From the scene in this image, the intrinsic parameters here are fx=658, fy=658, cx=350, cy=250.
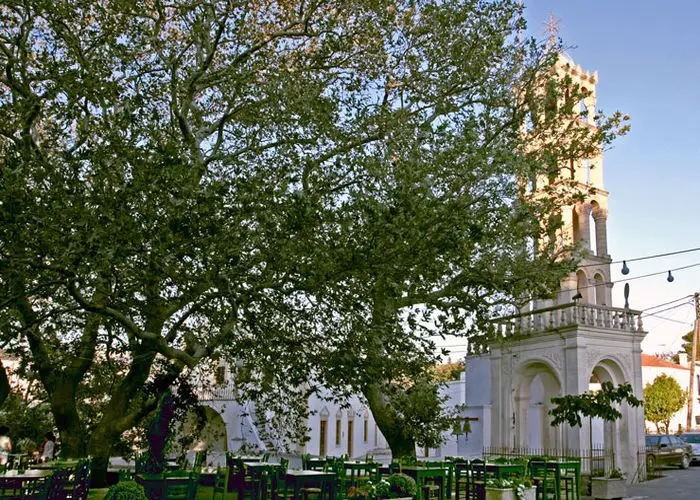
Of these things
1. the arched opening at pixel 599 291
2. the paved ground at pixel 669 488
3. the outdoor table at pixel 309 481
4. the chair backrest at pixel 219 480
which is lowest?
the paved ground at pixel 669 488

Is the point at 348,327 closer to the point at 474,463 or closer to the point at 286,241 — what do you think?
the point at 286,241

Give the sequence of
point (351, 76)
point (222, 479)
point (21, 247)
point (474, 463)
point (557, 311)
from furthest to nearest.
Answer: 1. point (557, 311)
2. point (474, 463)
3. point (351, 76)
4. point (222, 479)
5. point (21, 247)

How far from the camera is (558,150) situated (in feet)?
52.5

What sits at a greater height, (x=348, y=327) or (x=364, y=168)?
(x=364, y=168)

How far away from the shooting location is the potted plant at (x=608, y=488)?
1603cm

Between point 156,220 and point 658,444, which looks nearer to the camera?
point 156,220

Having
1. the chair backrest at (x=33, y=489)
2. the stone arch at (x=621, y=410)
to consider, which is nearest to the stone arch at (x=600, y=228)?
the stone arch at (x=621, y=410)

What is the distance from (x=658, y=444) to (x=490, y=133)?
71.1 feet

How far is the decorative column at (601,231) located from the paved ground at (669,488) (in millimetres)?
8584

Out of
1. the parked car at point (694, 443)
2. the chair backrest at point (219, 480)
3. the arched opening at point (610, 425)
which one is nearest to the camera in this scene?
the chair backrest at point (219, 480)

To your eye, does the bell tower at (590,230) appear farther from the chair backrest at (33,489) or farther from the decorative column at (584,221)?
the chair backrest at (33,489)

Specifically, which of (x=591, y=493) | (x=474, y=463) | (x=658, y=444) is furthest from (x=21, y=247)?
(x=658, y=444)

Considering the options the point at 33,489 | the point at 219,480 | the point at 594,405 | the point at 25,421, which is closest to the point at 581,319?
the point at 594,405

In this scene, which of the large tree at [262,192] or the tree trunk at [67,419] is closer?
the large tree at [262,192]
